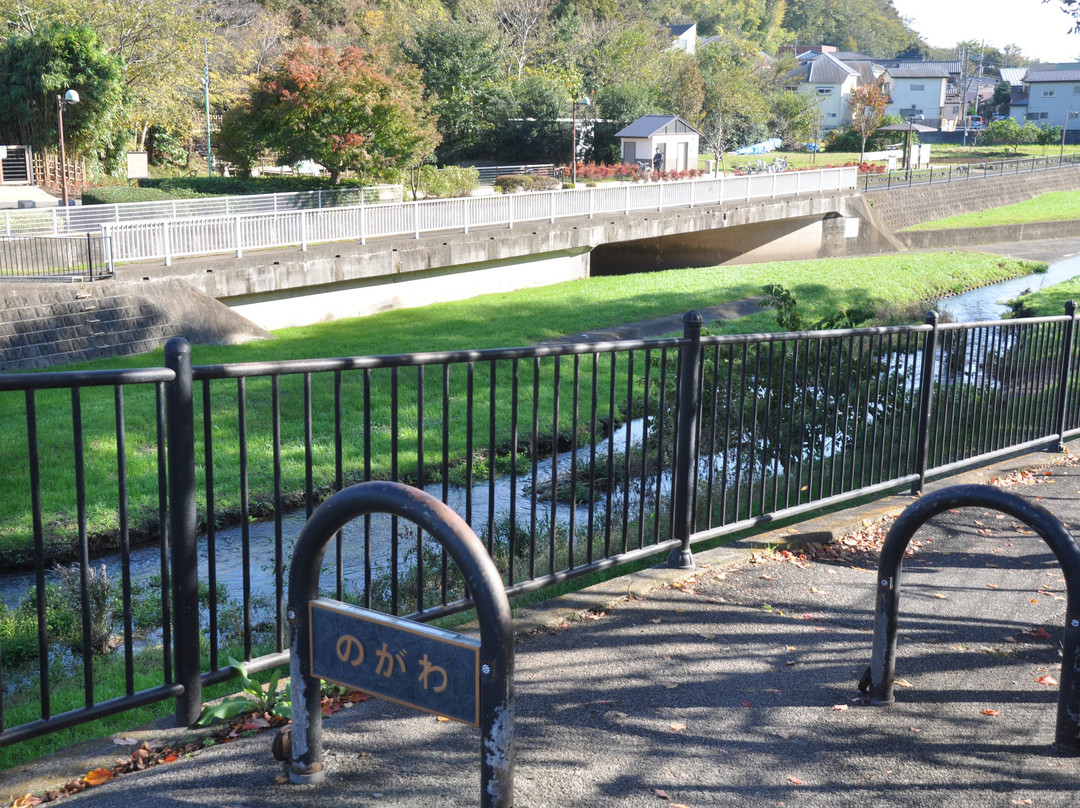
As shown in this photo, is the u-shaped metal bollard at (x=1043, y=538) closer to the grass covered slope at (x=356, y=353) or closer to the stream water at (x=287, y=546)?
the stream water at (x=287, y=546)

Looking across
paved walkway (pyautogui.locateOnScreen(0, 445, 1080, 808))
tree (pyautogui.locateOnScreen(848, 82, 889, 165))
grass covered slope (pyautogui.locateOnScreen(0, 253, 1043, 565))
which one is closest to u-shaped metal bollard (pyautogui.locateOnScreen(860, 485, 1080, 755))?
paved walkway (pyautogui.locateOnScreen(0, 445, 1080, 808))

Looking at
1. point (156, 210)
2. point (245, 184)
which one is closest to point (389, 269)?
point (156, 210)

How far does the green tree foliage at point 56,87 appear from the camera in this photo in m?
37.2

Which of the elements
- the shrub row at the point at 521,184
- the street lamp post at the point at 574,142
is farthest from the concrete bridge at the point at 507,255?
the street lamp post at the point at 574,142

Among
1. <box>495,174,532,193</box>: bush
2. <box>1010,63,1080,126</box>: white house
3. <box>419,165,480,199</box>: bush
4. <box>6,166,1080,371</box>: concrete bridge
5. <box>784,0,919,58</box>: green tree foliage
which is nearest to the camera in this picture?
<box>6,166,1080,371</box>: concrete bridge

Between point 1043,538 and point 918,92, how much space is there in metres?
127

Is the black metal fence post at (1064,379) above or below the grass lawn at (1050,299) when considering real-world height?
above

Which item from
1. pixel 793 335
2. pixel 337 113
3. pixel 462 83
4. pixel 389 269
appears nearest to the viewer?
pixel 793 335

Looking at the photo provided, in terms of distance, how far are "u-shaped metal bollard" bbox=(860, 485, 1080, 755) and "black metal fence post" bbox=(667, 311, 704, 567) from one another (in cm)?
144

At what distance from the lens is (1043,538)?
352 cm

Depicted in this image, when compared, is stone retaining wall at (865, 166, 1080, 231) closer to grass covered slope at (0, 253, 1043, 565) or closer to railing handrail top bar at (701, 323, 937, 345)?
grass covered slope at (0, 253, 1043, 565)

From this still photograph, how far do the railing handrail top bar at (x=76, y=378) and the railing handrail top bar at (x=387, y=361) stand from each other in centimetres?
14

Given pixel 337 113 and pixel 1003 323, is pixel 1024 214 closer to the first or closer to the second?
pixel 337 113

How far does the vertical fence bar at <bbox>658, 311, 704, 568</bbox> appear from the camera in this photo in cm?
506
